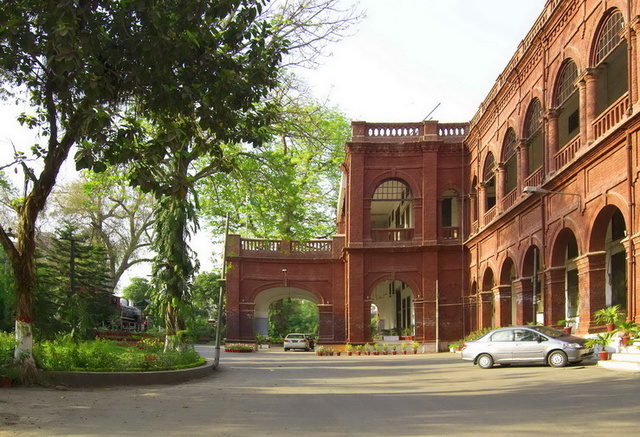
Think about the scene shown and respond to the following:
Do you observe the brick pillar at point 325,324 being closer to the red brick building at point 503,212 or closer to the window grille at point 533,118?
the red brick building at point 503,212

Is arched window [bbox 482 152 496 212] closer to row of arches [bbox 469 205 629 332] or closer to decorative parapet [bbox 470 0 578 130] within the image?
decorative parapet [bbox 470 0 578 130]

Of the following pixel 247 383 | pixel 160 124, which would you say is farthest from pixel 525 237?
pixel 160 124

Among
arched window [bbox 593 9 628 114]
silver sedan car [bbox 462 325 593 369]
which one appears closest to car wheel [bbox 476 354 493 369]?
silver sedan car [bbox 462 325 593 369]

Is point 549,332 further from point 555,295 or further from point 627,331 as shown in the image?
point 555,295

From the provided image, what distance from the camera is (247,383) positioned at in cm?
1788

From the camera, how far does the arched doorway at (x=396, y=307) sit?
43.8 m

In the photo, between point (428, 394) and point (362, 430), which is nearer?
point (362, 430)

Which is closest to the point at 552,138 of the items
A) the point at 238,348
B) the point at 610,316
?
the point at 610,316

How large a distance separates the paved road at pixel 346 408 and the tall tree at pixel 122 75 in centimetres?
333

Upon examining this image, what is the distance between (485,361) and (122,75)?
1336 centimetres

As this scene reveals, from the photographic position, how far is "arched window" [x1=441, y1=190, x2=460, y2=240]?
3766cm

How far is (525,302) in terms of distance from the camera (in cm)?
2672

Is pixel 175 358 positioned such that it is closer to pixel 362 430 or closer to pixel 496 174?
pixel 362 430

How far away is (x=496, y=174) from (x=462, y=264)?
758 centimetres
